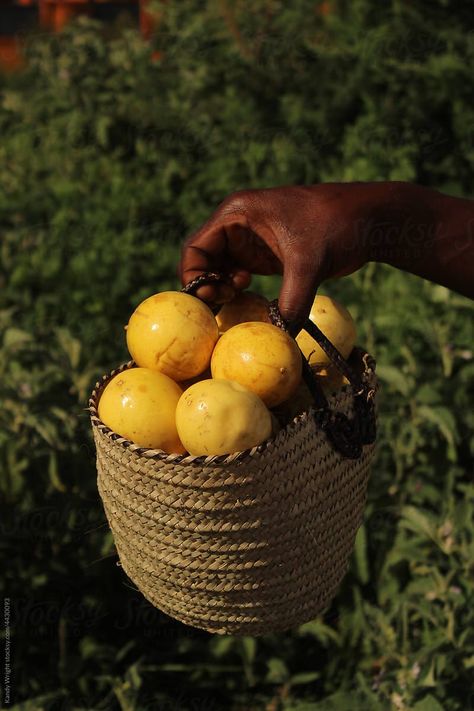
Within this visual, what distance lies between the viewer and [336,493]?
1963 millimetres

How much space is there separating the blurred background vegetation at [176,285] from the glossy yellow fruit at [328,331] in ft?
3.14

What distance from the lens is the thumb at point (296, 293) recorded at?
1.93 metres

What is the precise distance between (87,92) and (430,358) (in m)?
3.84

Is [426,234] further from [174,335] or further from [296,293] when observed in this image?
[174,335]

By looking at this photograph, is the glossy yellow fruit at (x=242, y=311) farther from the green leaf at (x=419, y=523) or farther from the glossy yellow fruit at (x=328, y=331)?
the green leaf at (x=419, y=523)

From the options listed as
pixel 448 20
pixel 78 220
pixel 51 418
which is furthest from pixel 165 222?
pixel 51 418

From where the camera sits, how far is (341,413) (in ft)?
6.15

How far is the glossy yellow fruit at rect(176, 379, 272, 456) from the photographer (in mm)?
1722

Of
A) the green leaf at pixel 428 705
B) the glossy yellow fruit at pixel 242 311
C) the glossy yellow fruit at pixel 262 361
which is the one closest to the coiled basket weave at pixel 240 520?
the glossy yellow fruit at pixel 262 361

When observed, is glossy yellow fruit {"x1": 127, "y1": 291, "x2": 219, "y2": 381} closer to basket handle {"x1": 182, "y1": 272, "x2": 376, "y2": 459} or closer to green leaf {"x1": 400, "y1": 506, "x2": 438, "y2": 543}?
basket handle {"x1": 182, "y1": 272, "x2": 376, "y2": 459}

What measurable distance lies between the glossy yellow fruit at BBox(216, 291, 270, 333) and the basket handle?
12cm

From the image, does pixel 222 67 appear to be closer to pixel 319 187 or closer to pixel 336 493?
pixel 319 187

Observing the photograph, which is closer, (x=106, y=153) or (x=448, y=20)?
(x=448, y=20)

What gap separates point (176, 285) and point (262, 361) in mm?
3053
